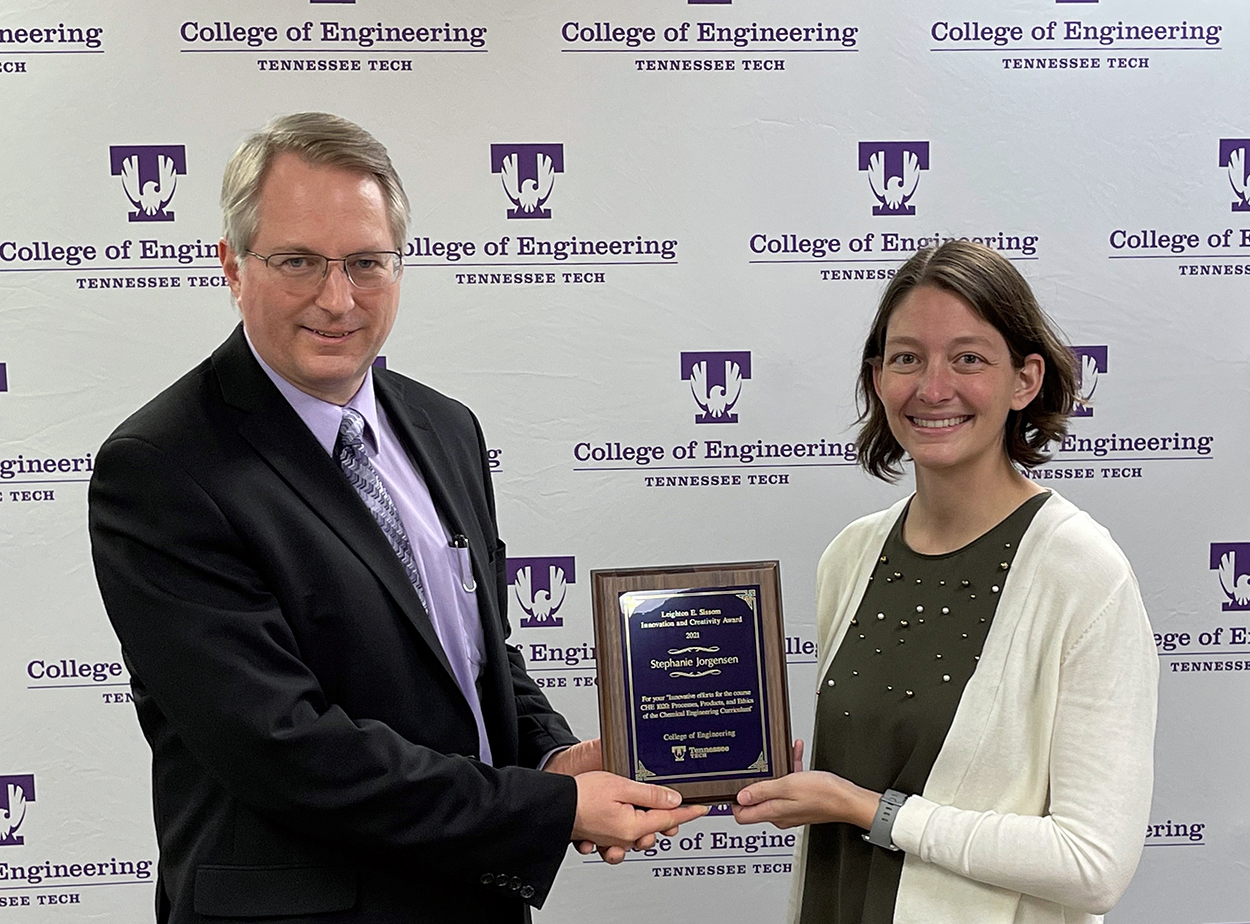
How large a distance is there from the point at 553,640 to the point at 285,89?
1717 mm

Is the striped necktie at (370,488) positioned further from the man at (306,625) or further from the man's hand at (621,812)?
the man's hand at (621,812)

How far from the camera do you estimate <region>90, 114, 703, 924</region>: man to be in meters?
1.67

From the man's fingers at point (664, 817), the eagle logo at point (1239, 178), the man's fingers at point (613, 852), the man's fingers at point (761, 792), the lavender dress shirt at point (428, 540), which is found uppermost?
the eagle logo at point (1239, 178)

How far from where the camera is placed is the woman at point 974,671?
1.74 metres

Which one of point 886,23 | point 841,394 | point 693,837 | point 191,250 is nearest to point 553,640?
point 693,837

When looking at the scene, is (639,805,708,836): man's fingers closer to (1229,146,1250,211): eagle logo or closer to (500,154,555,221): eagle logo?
(500,154,555,221): eagle logo

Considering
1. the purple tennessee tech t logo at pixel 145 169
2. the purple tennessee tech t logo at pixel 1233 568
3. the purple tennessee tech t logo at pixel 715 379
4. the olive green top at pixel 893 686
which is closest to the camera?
the olive green top at pixel 893 686

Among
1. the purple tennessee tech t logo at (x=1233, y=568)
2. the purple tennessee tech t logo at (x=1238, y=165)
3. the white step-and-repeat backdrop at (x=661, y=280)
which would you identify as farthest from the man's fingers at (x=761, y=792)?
the purple tennessee tech t logo at (x=1238, y=165)

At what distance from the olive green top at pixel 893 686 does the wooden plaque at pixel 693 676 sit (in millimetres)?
138

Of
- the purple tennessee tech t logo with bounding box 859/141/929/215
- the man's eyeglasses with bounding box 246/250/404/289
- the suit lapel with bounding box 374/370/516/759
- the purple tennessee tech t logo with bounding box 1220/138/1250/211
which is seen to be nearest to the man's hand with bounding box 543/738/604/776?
the suit lapel with bounding box 374/370/516/759

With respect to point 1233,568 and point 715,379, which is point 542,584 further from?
point 1233,568

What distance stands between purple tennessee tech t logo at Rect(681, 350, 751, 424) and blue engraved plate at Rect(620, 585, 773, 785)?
147cm

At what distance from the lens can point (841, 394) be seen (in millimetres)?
3398

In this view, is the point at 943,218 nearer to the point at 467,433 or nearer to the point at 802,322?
the point at 802,322
